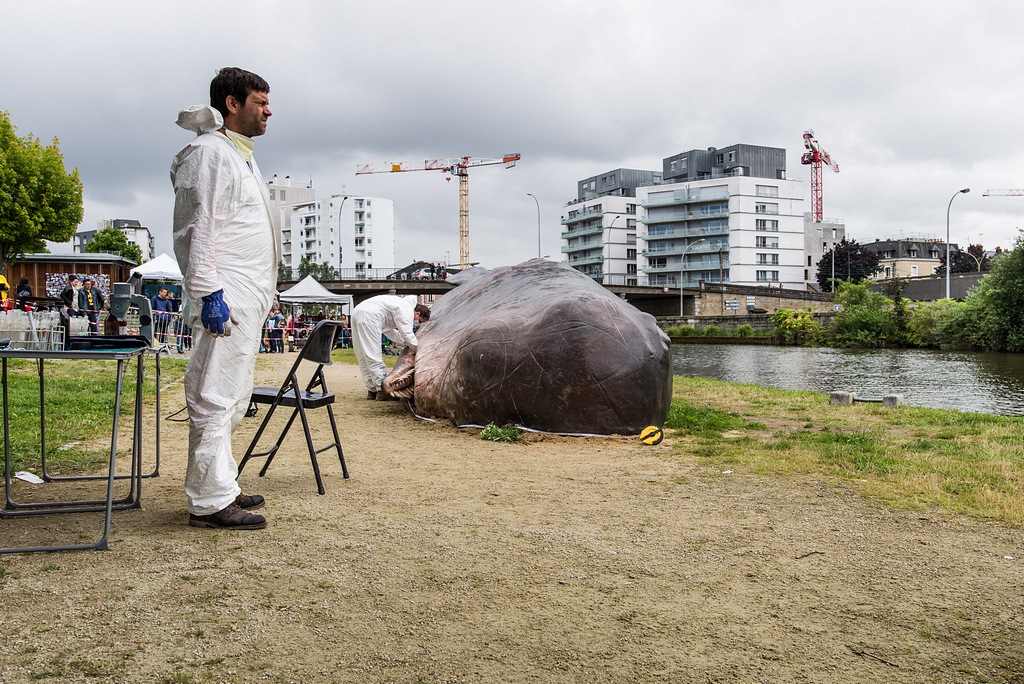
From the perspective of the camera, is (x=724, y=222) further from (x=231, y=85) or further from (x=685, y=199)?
(x=231, y=85)

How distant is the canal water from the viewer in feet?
59.1

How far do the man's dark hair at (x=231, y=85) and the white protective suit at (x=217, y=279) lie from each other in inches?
8.5

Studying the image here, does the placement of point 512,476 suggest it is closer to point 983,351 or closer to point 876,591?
point 876,591

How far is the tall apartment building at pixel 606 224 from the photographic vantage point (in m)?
118

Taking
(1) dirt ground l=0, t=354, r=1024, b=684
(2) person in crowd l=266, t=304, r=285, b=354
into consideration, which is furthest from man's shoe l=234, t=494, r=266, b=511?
(2) person in crowd l=266, t=304, r=285, b=354

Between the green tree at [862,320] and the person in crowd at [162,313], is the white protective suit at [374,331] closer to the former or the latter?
the person in crowd at [162,313]

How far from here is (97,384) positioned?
1180cm

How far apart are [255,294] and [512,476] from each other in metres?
2.58

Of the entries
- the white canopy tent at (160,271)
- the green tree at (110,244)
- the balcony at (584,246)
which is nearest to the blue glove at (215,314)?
the white canopy tent at (160,271)

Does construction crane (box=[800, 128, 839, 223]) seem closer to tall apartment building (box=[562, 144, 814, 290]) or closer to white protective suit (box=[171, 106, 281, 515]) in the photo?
tall apartment building (box=[562, 144, 814, 290])

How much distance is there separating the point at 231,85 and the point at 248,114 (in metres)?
0.17

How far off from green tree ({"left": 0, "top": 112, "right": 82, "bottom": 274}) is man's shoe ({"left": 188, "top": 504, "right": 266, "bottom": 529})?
3268 centimetres

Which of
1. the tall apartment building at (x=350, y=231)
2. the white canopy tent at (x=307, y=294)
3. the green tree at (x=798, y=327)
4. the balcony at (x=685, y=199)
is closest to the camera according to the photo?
the white canopy tent at (x=307, y=294)

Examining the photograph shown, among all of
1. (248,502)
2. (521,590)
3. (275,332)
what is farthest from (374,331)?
(275,332)
